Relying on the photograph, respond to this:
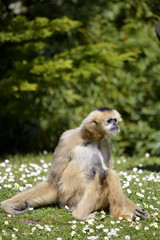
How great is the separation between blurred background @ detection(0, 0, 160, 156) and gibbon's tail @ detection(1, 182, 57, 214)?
4.87 meters

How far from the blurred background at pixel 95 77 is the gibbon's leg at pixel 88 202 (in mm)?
5219

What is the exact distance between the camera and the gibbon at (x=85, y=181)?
539 centimetres

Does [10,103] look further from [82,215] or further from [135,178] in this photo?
[82,215]

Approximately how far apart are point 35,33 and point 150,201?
5160mm

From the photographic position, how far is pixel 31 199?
555cm

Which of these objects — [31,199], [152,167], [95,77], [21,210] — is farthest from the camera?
[95,77]

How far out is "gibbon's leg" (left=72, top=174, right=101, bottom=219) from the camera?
209 inches

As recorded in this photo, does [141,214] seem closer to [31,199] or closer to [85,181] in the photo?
[85,181]

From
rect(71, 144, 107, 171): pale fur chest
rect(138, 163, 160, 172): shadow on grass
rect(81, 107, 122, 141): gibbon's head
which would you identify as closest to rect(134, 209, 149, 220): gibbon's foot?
rect(71, 144, 107, 171): pale fur chest

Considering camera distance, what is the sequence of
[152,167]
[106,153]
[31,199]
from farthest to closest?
[152,167] → [106,153] → [31,199]

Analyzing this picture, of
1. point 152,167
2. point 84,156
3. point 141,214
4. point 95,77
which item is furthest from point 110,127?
point 95,77

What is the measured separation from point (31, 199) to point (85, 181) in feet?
2.45

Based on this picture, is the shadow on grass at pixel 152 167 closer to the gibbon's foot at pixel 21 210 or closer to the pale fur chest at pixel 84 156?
the pale fur chest at pixel 84 156

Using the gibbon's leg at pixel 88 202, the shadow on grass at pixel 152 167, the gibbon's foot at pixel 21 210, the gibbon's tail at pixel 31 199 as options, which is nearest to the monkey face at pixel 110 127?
the gibbon's leg at pixel 88 202
